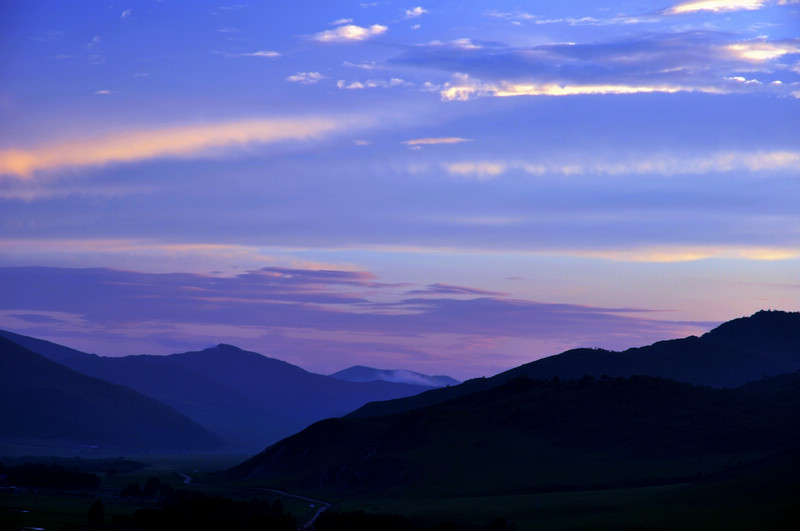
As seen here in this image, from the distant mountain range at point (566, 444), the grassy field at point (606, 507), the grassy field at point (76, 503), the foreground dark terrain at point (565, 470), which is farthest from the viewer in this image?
the distant mountain range at point (566, 444)

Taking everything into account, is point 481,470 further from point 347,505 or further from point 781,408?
point 781,408

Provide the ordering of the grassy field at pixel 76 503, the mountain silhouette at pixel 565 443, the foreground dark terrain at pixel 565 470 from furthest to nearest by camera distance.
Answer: the mountain silhouette at pixel 565 443, the grassy field at pixel 76 503, the foreground dark terrain at pixel 565 470

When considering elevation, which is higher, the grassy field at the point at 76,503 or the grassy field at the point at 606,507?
the grassy field at the point at 606,507

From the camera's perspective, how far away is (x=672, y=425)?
171m

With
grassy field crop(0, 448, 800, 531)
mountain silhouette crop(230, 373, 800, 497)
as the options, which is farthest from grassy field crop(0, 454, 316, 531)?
mountain silhouette crop(230, 373, 800, 497)

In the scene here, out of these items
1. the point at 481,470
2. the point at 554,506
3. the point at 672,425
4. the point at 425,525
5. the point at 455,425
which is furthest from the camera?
the point at 455,425

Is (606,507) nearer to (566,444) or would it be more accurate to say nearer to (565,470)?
(565,470)

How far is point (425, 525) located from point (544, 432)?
76707 millimetres

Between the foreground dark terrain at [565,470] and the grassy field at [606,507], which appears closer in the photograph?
the grassy field at [606,507]

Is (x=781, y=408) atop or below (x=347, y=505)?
atop

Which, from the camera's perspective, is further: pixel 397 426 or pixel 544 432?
pixel 397 426

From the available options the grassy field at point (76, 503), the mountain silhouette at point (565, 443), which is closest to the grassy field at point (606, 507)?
the grassy field at point (76, 503)

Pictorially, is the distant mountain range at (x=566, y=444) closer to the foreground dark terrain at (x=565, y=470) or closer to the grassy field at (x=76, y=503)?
the foreground dark terrain at (x=565, y=470)

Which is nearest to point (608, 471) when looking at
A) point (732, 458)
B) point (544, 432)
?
point (732, 458)
